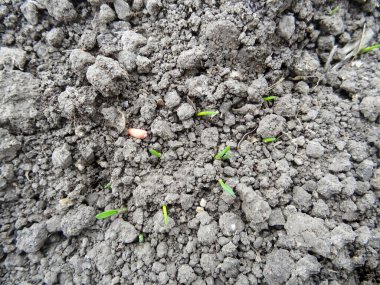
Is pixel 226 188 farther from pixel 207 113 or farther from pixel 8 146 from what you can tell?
pixel 8 146

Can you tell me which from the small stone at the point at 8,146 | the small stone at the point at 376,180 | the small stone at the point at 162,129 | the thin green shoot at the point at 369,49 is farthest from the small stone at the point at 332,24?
the small stone at the point at 8,146

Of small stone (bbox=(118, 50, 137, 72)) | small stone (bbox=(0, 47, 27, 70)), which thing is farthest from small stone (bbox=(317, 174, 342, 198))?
small stone (bbox=(0, 47, 27, 70))

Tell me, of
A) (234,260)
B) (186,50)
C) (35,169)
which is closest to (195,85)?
(186,50)

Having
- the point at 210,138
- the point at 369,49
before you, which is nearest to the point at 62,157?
the point at 210,138

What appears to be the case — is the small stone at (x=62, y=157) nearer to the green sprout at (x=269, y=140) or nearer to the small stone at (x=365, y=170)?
the green sprout at (x=269, y=140)

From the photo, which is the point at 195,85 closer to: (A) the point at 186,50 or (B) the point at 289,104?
(A) the point at 186,50

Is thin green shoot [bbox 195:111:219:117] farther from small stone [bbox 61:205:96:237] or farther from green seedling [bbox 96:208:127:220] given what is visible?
small stone [bbox 61:205:96:237]
